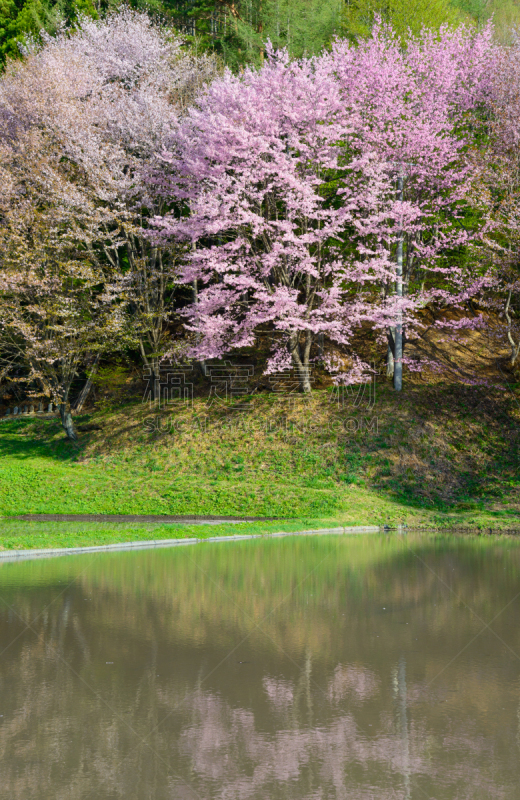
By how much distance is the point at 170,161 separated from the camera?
31703 millimetres

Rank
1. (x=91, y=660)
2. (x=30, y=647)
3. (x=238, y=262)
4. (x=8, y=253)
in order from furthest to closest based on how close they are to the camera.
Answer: (x=8, y=253)
(x=238, y=262)
(x=30, y=647)
(x=91, y=660)

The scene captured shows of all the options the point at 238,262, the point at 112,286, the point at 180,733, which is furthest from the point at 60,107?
the point at 180,733

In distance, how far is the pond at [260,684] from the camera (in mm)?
5734

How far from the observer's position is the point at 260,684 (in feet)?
26.1

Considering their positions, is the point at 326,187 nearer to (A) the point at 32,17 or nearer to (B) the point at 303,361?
(B) the point at 303,361

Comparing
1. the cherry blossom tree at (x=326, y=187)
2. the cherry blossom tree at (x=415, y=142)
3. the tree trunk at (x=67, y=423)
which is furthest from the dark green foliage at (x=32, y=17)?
the tree trunk at (x=67, y=423)

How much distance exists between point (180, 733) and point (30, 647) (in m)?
3.69

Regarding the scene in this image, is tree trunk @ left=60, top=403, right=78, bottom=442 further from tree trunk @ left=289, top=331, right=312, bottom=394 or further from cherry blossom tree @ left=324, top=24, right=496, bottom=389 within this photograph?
cherry blossom tree @ left=324, top=24, right=496, bottom=389

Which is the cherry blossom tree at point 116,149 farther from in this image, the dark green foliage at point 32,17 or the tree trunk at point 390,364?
the dark green foliage at point 32,17

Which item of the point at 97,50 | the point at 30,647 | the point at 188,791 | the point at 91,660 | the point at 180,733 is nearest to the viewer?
the point at 188,791

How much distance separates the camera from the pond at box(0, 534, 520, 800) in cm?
573

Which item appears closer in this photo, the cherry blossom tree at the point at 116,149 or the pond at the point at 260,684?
the pond at the point at 260,684

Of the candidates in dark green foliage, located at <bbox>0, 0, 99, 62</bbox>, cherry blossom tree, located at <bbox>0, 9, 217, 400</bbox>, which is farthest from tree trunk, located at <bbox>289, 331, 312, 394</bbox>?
dark green foliage, located at <bbox>0, 0, 99, 62</bbox>

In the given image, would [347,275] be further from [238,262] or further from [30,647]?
[30,647]
